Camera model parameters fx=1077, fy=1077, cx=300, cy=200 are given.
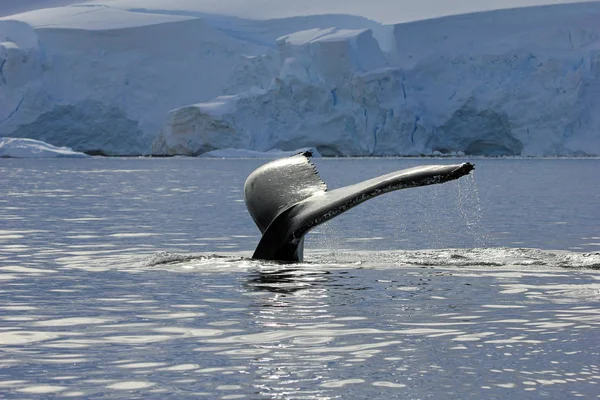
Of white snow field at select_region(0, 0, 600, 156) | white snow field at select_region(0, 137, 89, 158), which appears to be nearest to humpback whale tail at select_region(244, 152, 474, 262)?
white snow field at select_region(0, 0, 600, 156)

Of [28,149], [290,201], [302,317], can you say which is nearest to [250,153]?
[28,149]

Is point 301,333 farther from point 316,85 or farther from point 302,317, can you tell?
point 316,85

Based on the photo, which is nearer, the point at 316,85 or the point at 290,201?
the point at 290,201

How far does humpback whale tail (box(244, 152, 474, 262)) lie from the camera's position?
34.3ft

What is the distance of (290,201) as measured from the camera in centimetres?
1112

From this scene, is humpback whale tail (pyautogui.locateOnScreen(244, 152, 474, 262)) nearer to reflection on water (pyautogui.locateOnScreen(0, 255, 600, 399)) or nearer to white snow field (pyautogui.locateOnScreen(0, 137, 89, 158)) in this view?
reflection on water (pyautogui.locateOnScreen(0, 255, 600, 399))

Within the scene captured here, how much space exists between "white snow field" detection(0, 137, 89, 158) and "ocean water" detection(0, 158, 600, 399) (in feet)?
186

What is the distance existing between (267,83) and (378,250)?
56928 mm

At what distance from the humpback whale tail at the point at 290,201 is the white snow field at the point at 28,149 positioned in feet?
209

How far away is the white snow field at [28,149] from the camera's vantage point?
242ft

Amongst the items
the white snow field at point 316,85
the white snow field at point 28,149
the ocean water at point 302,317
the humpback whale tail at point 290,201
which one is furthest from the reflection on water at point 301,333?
the white snow field at point 28,149

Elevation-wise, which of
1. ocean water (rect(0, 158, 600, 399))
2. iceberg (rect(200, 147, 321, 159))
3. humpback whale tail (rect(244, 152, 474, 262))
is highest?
humpback whale tail (rect(244, 152, 474, 262))

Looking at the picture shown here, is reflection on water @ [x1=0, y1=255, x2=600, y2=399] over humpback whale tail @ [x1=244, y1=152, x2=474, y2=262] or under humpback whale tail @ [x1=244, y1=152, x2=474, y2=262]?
under

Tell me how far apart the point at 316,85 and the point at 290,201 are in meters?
54.5
